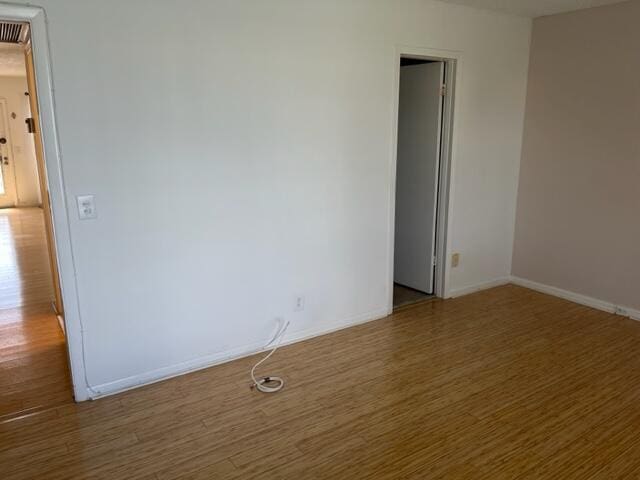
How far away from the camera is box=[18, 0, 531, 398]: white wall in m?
2.61

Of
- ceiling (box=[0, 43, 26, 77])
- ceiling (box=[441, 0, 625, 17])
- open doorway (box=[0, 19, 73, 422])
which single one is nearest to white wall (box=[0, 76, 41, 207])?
open doorway (box=[0, 19, 73, 422])

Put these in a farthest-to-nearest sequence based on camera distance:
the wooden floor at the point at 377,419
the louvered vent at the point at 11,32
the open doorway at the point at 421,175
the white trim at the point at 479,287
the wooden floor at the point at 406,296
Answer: the white trim at the point at 479,287
the wooden floor at the point at 406,296
the open doorway at the point at 421,175
the louvered vent at the point at 11,32
the wooden floor at the point at 377,419

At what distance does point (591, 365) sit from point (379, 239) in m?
1.73

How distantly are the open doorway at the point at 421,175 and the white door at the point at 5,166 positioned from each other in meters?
8.94

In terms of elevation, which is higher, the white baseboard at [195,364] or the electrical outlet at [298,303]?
the electrical outlet at [298,303]

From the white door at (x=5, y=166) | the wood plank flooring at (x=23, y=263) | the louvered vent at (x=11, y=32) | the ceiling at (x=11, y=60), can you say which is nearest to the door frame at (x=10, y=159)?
the white door at (x=5, y=166)

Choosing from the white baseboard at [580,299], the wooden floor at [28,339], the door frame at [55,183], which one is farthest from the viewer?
the white baseboard at [580,299]

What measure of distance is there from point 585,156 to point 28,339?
4.80m

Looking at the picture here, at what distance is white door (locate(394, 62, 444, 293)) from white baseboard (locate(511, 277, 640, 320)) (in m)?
1.05

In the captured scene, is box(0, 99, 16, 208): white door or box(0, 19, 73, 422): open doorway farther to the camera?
box(0, 99, 16, 208): white door

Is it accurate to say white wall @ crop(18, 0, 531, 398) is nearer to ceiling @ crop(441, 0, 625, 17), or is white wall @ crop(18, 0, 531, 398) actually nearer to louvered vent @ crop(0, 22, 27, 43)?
ceiling @ crop(441, 0, 625, 17)

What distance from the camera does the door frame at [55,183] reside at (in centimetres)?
236

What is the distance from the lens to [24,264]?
580 centimetres

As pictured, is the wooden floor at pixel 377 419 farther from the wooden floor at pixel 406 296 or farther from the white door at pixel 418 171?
the white door at pixel 418 171
